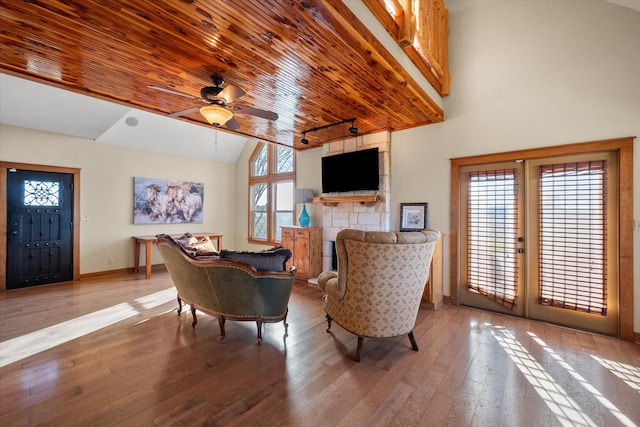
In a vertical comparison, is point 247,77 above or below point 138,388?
above

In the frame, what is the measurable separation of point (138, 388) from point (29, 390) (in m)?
0.80

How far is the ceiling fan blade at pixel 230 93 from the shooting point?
266cm

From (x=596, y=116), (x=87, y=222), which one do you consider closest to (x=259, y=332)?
(x=596, y=116)

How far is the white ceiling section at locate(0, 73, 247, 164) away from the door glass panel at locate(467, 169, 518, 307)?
400 centimetres

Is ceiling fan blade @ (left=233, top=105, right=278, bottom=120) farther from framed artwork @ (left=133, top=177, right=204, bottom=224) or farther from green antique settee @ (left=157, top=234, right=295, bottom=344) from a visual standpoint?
framed artwork @ (left=133, top=177, right=204, bottom=224)

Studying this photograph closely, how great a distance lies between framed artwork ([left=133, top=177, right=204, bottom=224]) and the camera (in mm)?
6102

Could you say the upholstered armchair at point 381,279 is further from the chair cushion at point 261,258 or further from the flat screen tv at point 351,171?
the flat screen tv at point 351,171

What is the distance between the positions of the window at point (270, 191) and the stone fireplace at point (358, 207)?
1.49 metres

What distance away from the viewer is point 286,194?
22.1 ft

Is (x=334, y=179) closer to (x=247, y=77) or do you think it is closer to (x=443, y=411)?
(x=247, y=77)

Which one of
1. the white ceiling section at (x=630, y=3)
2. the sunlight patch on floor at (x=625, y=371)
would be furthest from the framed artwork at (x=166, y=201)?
the white ceiling section at (x=630, y=3)

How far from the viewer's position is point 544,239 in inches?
136

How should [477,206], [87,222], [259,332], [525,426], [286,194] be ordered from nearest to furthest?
[525,426] < [259,332] < [477,206] < [87,222] < [286,194]

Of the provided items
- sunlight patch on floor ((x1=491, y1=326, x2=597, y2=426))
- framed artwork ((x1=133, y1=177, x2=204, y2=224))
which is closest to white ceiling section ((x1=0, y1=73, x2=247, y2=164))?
framed artwork ((x1=133, y1=177, x2=204, y2=224))
